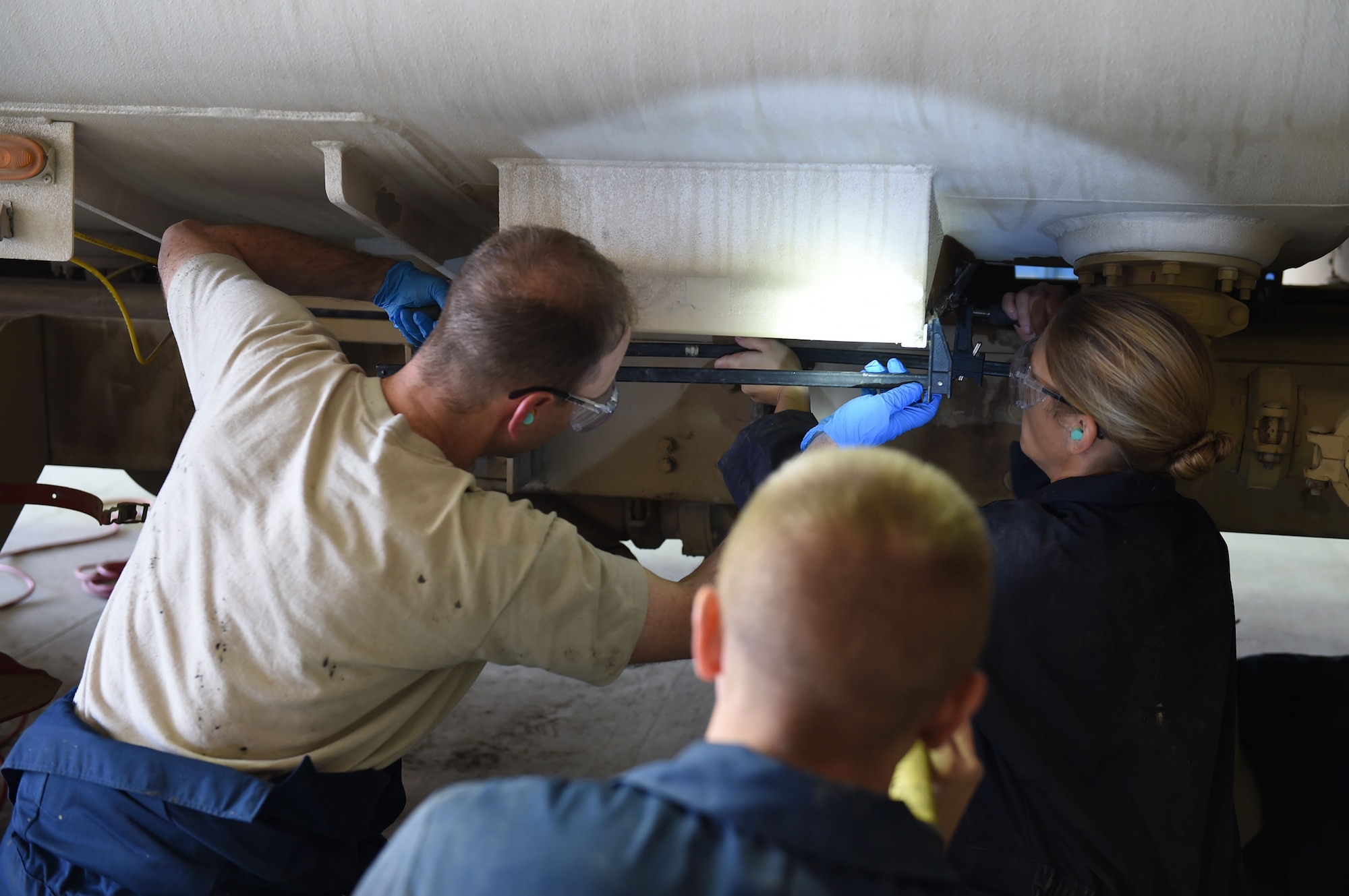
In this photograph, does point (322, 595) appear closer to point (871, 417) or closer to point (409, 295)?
point (409, 295)

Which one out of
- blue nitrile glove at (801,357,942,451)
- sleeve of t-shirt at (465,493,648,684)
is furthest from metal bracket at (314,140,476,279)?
blue nitrile glove at (801,357,942,451)

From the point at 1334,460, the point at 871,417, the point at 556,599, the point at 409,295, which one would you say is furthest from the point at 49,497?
the point at 1334,460

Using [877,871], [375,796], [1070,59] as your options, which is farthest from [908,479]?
[375,796]

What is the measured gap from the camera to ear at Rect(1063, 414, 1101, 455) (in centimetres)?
146

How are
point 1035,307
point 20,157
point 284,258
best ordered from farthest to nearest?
point 1035,307 → point 284,258 → point 20,157

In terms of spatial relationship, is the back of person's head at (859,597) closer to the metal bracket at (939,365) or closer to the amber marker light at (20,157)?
the metal bracket at (939,365)

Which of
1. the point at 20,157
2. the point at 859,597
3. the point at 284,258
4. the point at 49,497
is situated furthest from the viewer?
the point at 49,497

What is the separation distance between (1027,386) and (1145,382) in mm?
222

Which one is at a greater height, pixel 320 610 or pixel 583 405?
pixel 583 405

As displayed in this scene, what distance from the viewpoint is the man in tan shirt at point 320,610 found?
3.79 feet

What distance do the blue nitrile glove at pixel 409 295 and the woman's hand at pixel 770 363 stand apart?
55cm

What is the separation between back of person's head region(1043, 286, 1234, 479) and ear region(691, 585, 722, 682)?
921mm

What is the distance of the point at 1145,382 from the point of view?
4.57 feet

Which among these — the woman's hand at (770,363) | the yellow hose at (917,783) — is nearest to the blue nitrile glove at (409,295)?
the woman's hand at (770,363)
